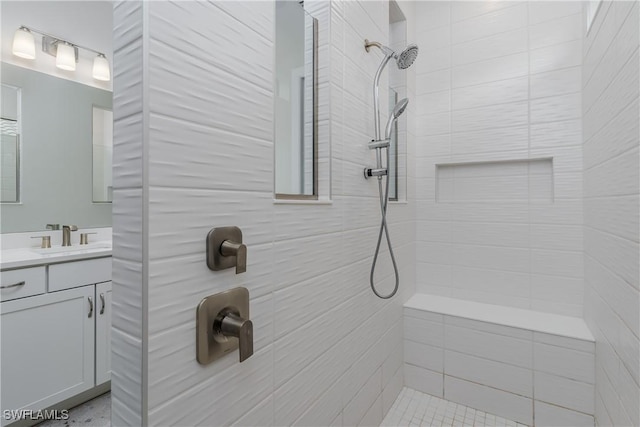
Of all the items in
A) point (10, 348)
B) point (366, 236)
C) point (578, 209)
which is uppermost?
point (578, 209)

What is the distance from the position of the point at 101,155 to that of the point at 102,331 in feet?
3.89

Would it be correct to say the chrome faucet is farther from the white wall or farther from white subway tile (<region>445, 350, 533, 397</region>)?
white subway tile (<region>445, 350, 533, 397</region>)

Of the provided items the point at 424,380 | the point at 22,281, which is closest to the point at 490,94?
the point at 424,380

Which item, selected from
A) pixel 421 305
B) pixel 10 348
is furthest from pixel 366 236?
pixel 10 348

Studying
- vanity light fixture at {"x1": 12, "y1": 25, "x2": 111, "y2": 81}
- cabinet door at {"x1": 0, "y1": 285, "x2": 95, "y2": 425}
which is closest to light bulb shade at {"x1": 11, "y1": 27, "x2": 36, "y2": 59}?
vanity light fixture at {"x1": 12, "y1": 25, "x2": 111, "y2": 81}

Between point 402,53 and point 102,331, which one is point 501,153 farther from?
point 102,331

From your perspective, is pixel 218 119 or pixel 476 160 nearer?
pixel 218 119

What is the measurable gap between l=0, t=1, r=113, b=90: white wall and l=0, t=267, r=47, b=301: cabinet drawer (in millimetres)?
1269

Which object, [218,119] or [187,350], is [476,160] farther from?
[187,350]

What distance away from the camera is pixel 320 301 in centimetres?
114

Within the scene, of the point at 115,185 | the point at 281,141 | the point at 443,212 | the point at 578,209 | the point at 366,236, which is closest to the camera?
the point at 115,185

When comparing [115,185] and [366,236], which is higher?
[115,185]

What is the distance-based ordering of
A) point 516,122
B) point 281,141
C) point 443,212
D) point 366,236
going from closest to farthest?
point 281,141 → point 366,236 → point 516,122 → point 443,212

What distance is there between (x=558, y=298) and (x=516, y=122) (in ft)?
3.53
